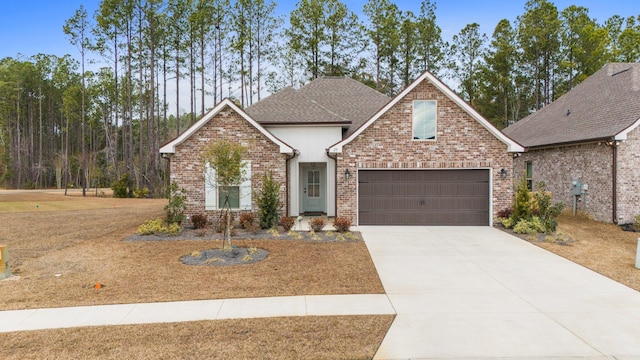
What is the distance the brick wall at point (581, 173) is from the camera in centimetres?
1360

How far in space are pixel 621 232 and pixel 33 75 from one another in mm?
56498

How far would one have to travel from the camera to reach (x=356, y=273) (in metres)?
7.57

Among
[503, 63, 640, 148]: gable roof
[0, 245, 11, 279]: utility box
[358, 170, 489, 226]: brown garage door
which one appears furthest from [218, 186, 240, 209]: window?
[503, 63, 640, 148]: gable roof

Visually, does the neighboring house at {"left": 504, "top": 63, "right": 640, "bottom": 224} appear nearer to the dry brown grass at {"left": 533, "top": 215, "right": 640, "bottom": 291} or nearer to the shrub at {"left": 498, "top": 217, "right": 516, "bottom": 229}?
the dry brown grass at {"left": 533, "top": 215, "right": 640, "bottom": 291}

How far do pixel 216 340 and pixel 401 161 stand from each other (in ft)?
33.5

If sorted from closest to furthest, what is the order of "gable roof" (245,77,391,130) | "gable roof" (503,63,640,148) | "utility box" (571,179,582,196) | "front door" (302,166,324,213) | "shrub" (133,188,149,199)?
"gable roof" (503,63,640,148), "utility box" (571,179,582,196), "gable roof" (245,77,391,130), "front door" (302,166,324,213), "shrub" (133,188,149,199)

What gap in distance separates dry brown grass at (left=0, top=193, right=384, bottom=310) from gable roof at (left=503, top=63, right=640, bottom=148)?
10.8 m

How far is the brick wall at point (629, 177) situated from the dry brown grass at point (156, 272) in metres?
9.93

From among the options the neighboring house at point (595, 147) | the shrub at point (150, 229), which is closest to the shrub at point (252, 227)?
the shrub at point (150, 229)

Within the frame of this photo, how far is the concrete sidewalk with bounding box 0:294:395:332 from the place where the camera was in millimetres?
5285

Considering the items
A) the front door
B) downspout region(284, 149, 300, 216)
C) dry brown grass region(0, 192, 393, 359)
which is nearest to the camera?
dry brown grass region(0, 192, 393, 359)

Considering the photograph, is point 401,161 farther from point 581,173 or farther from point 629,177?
point 629,177

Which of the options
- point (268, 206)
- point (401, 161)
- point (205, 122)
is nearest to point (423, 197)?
point (401, 161)

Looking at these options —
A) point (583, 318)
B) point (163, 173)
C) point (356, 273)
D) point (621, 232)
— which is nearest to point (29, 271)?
point (356, 273)
